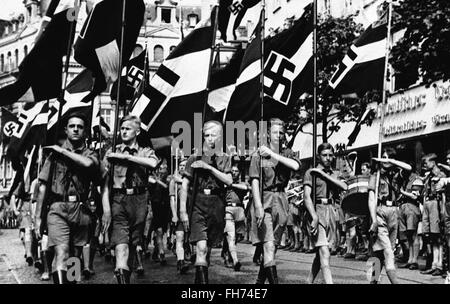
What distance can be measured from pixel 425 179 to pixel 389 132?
58.3 feet

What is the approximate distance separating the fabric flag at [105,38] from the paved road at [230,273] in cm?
311

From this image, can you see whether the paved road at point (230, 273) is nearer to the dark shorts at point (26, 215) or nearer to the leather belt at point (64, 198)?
the dark shorts at point (26, 215)

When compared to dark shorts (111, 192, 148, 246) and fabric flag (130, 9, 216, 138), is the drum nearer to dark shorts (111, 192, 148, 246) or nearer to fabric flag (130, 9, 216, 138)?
fabric flag (130, 9, 216, 138)

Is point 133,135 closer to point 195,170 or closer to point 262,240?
point 195,170

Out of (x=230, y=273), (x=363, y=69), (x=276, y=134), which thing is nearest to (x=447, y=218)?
(x=363, y=69)

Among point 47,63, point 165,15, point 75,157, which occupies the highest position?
point 165,15

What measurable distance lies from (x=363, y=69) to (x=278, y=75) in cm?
121

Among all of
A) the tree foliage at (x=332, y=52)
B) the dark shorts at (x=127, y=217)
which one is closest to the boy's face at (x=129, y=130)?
the dark shorts at (x=127, y=217)

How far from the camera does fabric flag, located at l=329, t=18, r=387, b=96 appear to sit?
11.5 metres

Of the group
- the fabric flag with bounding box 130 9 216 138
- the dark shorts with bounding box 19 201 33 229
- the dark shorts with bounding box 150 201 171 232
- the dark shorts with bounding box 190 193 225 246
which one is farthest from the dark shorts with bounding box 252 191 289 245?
the dark shorts with bounding box 19 201 33 229

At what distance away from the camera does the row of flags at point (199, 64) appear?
10.1 m

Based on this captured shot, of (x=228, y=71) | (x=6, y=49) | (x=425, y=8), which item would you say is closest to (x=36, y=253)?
(x=228, y=71)

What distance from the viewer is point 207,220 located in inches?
363

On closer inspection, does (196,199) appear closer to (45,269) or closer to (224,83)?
(224,83)
